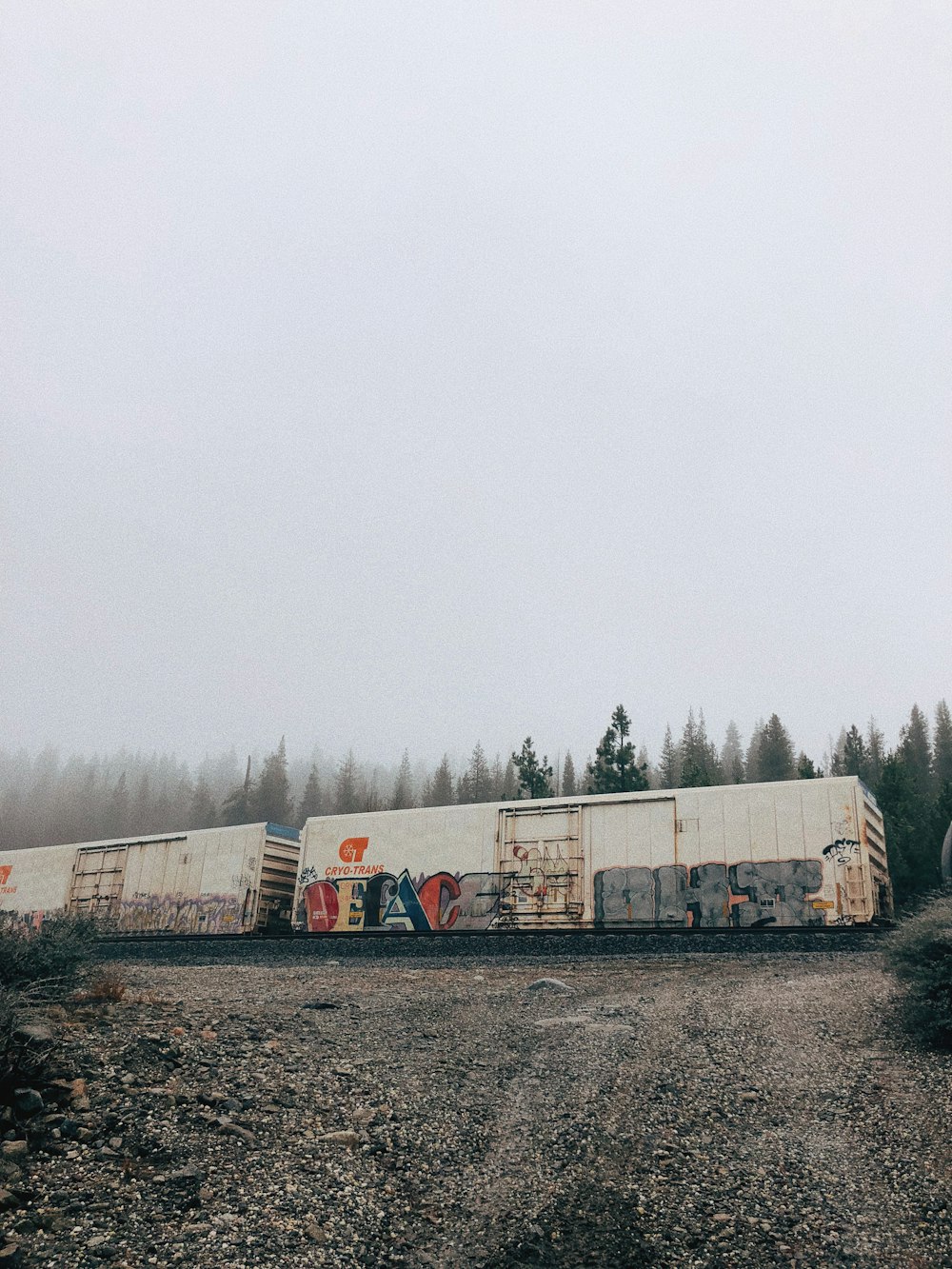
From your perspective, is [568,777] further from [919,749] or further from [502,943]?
[502,943]

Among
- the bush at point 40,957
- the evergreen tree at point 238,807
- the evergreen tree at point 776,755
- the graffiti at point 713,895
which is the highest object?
the evergreen tree at point 776,755

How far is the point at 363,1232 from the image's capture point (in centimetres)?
582

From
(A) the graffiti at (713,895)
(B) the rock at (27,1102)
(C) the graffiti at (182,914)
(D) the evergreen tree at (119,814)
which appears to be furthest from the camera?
(D) the evergreen tree at (119,814)

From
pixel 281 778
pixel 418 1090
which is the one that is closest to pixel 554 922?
pixel 418 1090

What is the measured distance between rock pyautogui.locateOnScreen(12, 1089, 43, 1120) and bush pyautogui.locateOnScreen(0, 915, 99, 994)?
172 centimetres

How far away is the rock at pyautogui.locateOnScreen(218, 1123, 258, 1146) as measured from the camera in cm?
654

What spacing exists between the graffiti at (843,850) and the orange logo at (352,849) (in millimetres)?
11653

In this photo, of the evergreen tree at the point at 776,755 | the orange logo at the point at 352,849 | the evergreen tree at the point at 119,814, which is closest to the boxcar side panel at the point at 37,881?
the orange logo at the point at 352,849

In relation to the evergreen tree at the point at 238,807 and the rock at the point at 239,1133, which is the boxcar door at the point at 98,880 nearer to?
the rock at the point at 239,1133

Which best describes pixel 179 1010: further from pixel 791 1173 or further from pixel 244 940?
pixel 244 940

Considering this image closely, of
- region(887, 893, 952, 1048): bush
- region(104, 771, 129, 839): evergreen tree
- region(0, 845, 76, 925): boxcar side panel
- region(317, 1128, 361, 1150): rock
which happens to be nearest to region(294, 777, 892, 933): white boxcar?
region(887, 893, 952, 1048): bush

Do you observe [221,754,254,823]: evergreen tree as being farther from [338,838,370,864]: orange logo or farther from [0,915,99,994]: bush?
[0,915,99,994]: bush

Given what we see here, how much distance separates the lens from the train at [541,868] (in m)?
16.9

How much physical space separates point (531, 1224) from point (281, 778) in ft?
331
